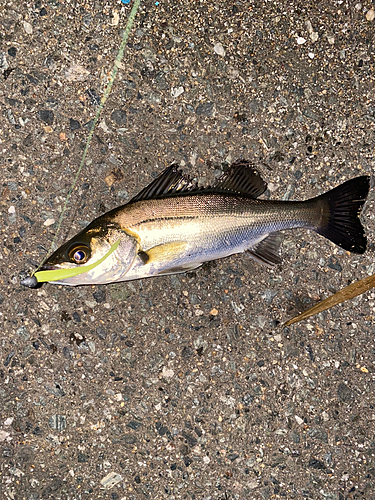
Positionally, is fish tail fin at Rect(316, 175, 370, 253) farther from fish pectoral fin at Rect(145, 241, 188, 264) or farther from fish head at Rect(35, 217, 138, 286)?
fish head at Rect(35, 217, 138, 286)

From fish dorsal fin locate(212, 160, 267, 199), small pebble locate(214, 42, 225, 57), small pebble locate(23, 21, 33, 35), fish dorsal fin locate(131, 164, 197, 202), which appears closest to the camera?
fish dorsal fin locate(131, 164, 197, 202)

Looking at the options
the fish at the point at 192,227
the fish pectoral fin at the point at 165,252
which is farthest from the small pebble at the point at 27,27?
the fish pectoral fin at the point at 165,252

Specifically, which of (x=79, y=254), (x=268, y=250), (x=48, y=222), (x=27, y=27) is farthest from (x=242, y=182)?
(x=27, y=27)

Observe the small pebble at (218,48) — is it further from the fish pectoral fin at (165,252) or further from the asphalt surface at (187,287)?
the fish pectoral fin at (165,252)

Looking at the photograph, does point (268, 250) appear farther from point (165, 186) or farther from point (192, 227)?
point (165, 186)

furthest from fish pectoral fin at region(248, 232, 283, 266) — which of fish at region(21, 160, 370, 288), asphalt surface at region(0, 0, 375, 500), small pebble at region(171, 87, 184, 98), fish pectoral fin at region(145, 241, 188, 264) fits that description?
small pebble at region(171, 87, 184, 98)

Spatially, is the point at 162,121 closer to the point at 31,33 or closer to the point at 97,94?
the point at 97,94
